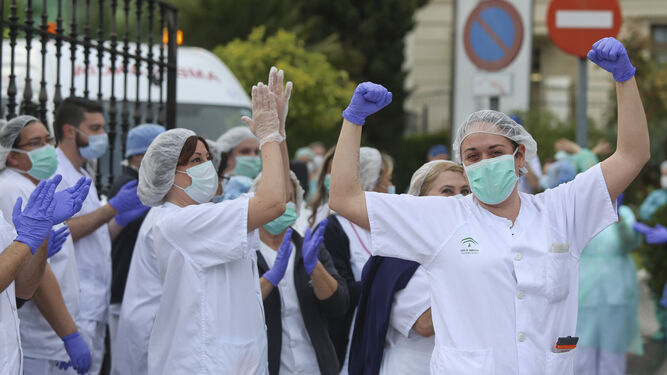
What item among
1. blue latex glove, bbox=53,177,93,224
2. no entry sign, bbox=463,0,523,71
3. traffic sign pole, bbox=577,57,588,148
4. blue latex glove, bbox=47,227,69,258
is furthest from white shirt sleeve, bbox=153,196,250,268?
traffic sign pole, bbox=577,57,588,148

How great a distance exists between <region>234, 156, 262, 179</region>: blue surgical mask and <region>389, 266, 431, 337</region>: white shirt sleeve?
274 cm

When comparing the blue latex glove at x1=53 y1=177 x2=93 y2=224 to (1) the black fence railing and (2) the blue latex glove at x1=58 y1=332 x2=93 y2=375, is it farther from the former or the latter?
(1) the black fence railing

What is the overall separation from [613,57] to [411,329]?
5.05 feet

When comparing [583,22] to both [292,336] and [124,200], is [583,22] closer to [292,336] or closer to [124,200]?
[124,200]

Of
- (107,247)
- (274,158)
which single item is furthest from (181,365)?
(107,247)

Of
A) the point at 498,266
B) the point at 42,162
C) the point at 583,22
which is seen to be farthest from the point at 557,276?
the point at 583,22

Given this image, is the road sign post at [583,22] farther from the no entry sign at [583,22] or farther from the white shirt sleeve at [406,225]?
the white shirt sleeve at [406,225]

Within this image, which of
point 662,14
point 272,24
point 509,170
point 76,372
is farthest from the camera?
point 662,14

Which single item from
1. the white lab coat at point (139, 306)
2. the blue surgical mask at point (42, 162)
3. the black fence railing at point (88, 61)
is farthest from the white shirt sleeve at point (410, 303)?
the black fence railing at point (88, 61)

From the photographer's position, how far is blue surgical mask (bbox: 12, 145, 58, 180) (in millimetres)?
5012

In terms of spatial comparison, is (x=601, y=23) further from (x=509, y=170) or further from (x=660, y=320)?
(x=509, y=170)

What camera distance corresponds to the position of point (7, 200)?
4.84 m

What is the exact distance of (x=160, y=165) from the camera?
4328 millimetres

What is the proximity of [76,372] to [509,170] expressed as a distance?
286 cm
